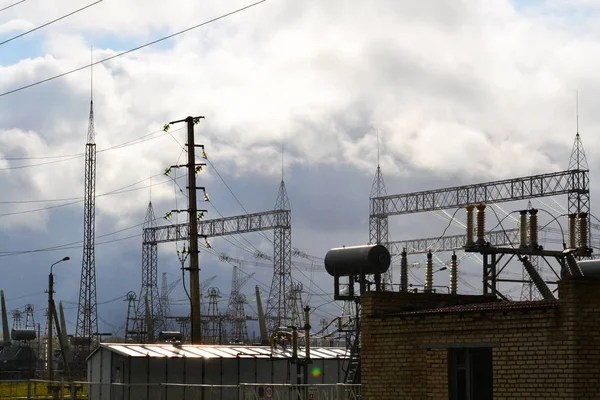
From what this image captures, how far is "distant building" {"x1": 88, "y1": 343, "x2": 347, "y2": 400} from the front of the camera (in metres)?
35.4

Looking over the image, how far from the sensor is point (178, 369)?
120 ft

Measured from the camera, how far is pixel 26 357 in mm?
94000

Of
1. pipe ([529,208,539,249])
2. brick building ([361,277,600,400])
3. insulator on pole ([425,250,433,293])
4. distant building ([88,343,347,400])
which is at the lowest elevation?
distant building ([88,343,347,400])

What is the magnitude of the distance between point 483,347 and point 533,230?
286 inches

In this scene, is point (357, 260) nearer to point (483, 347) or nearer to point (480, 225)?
point (480, 225)

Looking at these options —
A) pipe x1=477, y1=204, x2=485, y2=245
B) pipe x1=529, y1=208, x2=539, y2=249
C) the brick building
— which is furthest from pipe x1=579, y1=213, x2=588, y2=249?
the brick building

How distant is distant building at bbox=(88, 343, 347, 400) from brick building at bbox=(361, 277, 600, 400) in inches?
500

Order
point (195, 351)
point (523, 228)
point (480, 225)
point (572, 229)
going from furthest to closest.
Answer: point (195, 351), point (523, 228), point (572, 229), point (480, 225)

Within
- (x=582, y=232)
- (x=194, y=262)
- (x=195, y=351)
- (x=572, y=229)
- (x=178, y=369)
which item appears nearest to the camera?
(x=572, y=229)

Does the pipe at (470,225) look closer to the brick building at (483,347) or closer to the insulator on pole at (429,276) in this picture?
the insulator on pole at (429,276)

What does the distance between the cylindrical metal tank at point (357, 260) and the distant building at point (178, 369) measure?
7.60 metres

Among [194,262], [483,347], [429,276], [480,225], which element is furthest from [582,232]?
[194,262]

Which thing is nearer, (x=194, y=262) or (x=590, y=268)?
(x=590, y=268)

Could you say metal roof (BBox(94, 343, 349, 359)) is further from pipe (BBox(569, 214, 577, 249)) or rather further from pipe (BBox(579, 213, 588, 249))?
pipe (BBox(569, 214, 577, 249))
